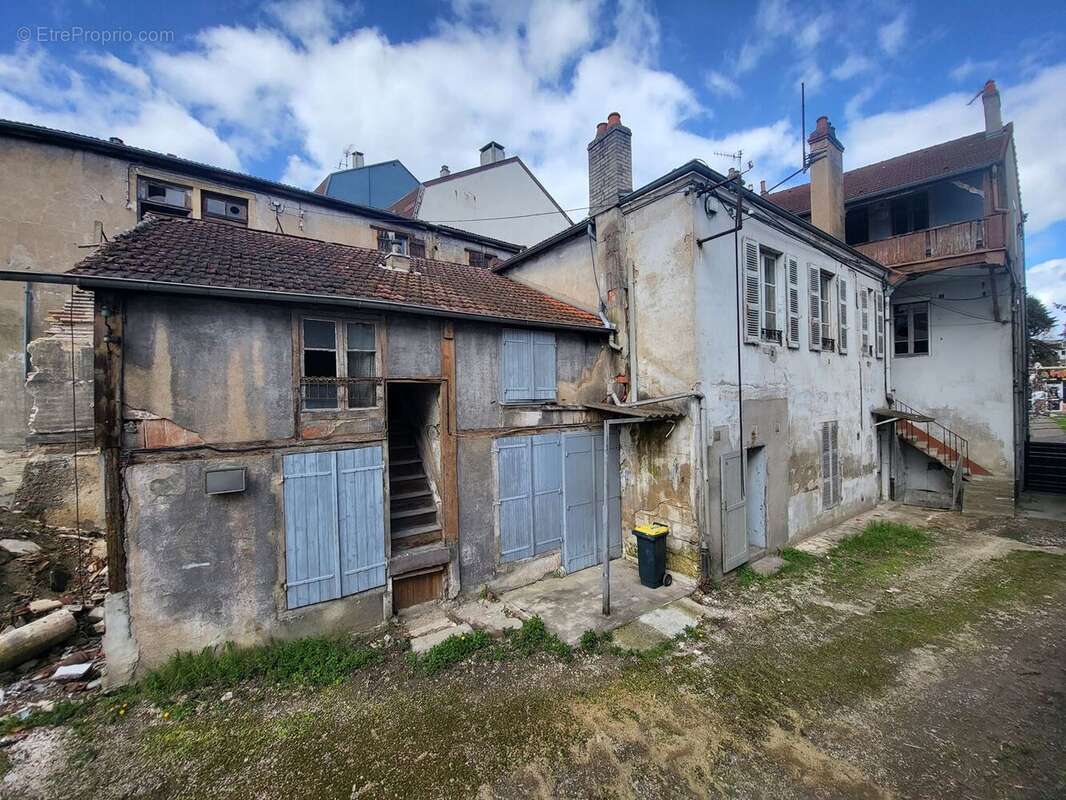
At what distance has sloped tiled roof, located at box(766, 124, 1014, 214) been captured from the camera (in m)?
11.7

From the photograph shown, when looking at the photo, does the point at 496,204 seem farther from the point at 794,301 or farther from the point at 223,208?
the point at 794,301

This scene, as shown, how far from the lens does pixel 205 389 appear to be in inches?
203

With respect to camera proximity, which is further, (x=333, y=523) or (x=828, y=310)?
(x=828, y=310)

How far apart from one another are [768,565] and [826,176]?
430 inches

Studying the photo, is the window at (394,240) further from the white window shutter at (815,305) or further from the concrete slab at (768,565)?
the concrete slab at (768,565)

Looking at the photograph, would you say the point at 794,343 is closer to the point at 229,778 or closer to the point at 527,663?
the point at 527,663

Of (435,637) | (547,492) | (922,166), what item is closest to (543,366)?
(547,492)

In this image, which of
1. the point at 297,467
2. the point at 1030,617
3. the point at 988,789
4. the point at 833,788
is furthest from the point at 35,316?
the point at 1030,617

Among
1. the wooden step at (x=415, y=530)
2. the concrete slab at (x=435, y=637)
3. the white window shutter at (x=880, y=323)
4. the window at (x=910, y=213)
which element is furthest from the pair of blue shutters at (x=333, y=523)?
the window at (x=910, y=213)

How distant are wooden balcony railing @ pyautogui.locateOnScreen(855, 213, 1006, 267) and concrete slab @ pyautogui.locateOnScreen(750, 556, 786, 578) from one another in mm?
10061

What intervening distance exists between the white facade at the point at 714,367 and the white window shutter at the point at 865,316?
1.45 m

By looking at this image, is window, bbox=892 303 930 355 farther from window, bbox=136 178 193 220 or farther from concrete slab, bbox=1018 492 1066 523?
window, bbox=136 178 193 220

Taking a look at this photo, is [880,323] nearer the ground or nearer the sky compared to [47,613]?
nearer the sky

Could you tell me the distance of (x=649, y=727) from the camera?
14.2ft
